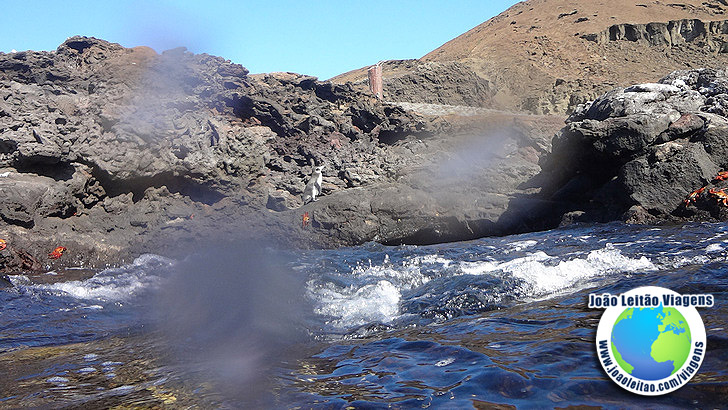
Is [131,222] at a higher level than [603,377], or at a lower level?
higher

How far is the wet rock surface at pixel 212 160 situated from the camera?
377 inches

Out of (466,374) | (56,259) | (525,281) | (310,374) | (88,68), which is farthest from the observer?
(88,68)

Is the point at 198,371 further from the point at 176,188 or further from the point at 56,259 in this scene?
the point at 176,188

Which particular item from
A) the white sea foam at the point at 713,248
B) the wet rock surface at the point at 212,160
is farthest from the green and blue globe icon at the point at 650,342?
the wet rock surface at the point at 212,160

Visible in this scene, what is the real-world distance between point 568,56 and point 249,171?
26919mm

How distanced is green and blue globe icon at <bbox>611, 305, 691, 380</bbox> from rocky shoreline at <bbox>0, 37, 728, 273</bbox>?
6.76 metres

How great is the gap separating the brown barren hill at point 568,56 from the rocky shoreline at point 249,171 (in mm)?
12630

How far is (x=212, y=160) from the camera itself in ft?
40.3

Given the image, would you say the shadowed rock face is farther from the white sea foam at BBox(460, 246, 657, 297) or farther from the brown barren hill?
the brown barren hill

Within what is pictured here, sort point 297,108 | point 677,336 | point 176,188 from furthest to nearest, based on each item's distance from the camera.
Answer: point 297,108 → point 176,188 → point 677,336

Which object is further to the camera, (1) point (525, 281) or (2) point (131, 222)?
(2) point (131, 222)

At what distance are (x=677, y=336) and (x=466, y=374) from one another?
3.25 feet

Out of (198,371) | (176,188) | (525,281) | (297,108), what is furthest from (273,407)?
(297,108)

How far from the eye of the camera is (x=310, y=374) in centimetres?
298
